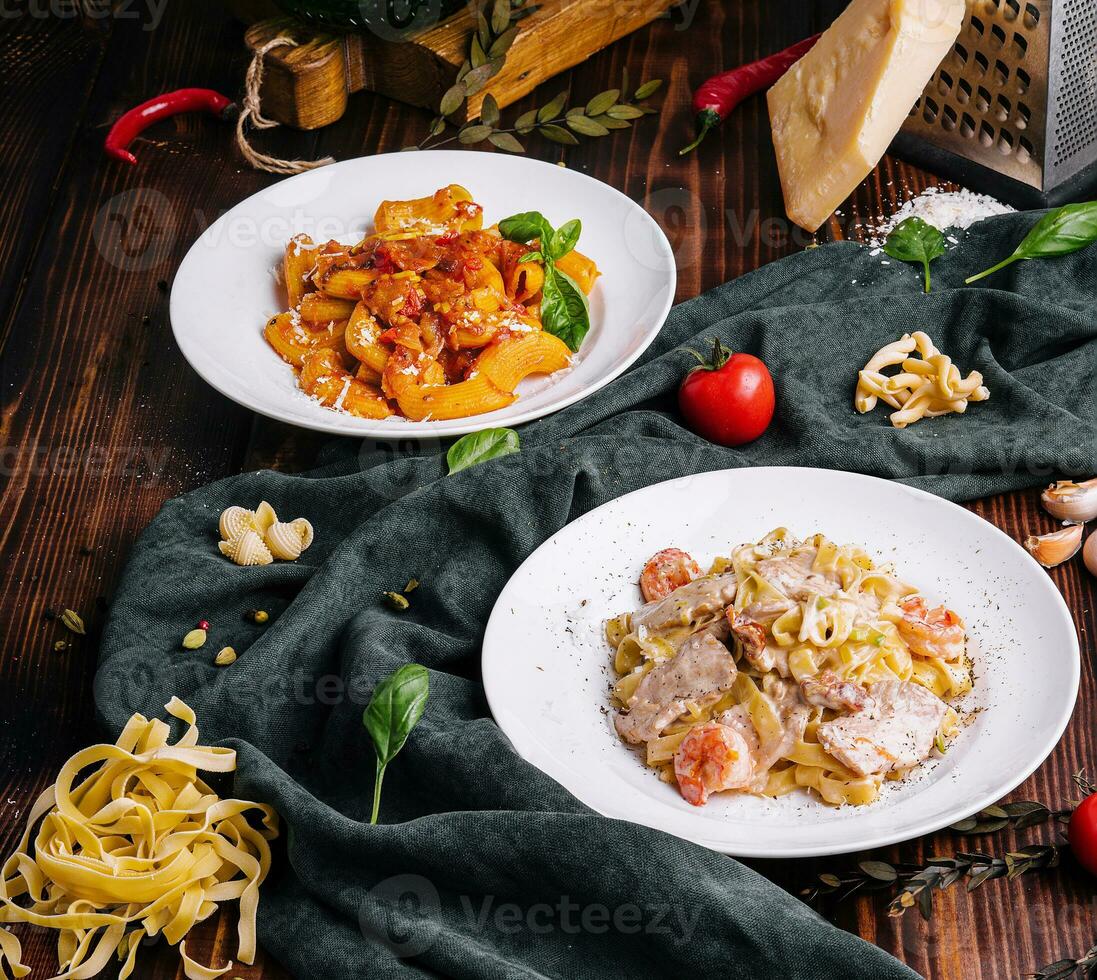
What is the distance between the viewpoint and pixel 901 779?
2.00 metres

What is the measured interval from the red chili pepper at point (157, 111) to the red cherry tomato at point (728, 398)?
177 cm

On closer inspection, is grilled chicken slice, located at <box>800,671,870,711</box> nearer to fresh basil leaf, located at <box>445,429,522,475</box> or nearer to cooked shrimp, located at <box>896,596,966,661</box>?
cooked shrimp, located at <box>896,596,966,661</box>

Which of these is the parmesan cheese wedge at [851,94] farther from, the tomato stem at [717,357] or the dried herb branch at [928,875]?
the dried herb branch at [928,875]

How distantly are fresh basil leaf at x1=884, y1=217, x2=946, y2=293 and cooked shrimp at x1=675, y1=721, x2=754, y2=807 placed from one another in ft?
4.84

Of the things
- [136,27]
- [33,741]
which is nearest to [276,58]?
→ [136,27]

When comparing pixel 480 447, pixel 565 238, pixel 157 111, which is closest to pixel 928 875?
pixel 480 447

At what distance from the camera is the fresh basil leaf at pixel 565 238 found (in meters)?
2.91

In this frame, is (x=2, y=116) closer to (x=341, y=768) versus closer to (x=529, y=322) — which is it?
(x=529, y=322)

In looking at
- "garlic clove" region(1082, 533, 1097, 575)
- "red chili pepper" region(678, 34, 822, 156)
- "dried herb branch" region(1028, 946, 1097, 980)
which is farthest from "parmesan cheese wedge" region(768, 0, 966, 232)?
"dried herb branch" region(1028, 946, 1097, 980)

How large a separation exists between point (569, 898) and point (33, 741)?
1.02 m

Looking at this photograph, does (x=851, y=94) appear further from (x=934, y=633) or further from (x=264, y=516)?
(x=264, y=516)

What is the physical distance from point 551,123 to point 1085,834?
99.3 inches

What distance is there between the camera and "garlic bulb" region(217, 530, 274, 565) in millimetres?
2482

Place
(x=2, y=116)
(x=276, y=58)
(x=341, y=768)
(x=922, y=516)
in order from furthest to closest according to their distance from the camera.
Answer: (x=2, y=116) < (x=276, y=58) < (x=922, y=516) < (x=341, y=768)
